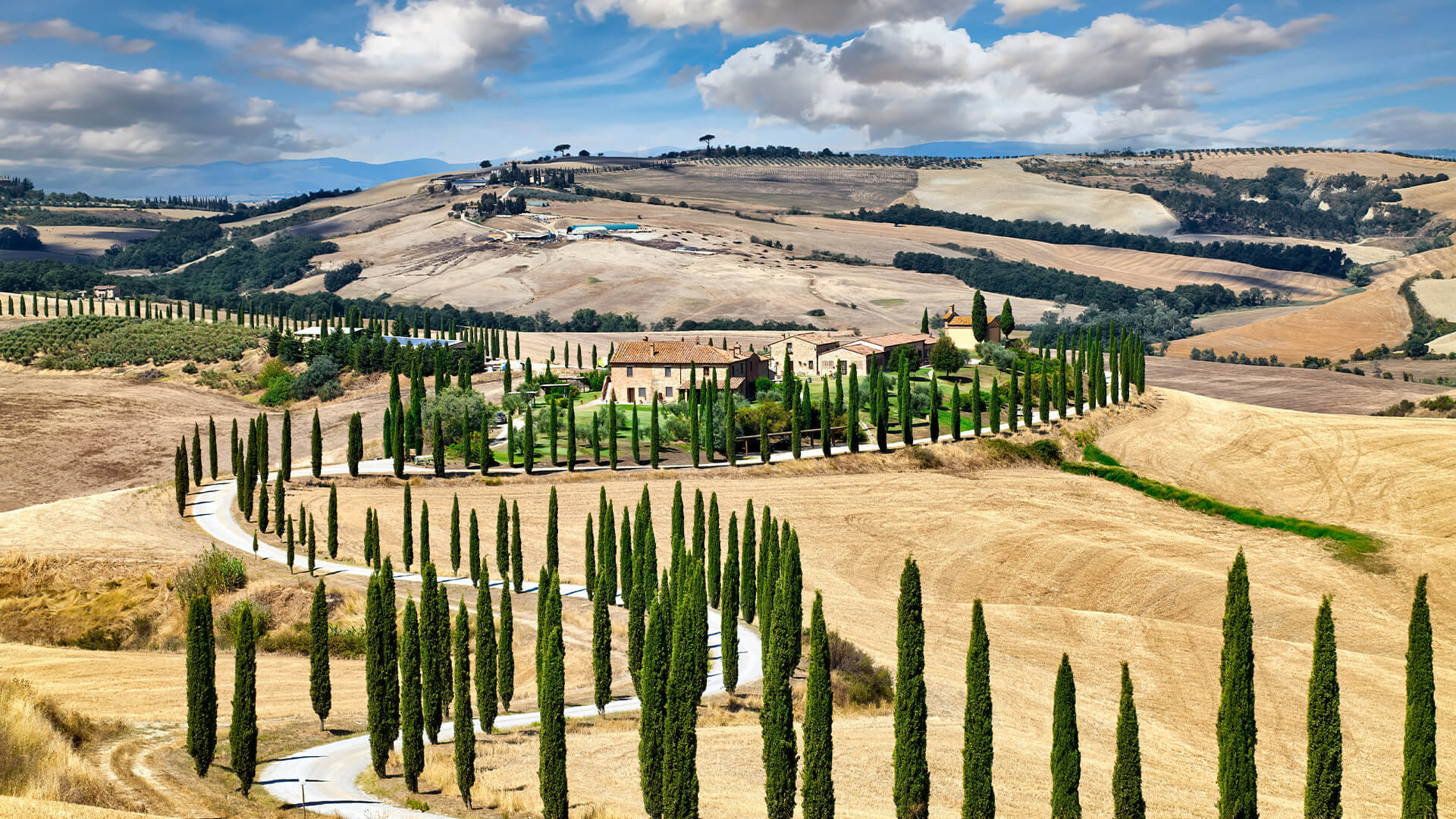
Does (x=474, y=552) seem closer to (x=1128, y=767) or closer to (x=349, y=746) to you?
(x=349, y=746)

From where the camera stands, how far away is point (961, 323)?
134 meters

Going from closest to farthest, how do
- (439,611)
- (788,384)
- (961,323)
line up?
(439,611) < (788,384) < (961,323)

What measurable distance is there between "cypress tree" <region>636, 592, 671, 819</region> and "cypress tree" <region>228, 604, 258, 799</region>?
36.9 feet

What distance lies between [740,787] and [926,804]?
24.3ft

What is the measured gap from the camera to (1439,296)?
177250mm

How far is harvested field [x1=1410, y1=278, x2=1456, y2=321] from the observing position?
169500 millimetres

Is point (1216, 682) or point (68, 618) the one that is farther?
point (68, 618)

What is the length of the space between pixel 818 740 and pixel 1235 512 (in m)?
54.7

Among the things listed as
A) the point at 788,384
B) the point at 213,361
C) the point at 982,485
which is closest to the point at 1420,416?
the point at 982,485

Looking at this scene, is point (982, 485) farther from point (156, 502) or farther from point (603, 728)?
point (156, 502)

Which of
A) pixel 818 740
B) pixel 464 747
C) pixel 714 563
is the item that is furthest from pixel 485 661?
pixel 714 563

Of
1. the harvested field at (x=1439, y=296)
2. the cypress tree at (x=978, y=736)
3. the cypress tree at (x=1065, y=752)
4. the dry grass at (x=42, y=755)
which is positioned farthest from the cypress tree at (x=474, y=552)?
the harvested field at (x=1439, y=296)

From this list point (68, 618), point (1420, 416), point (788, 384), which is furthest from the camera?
point (1420, 416)

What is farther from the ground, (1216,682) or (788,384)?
(788,384)
